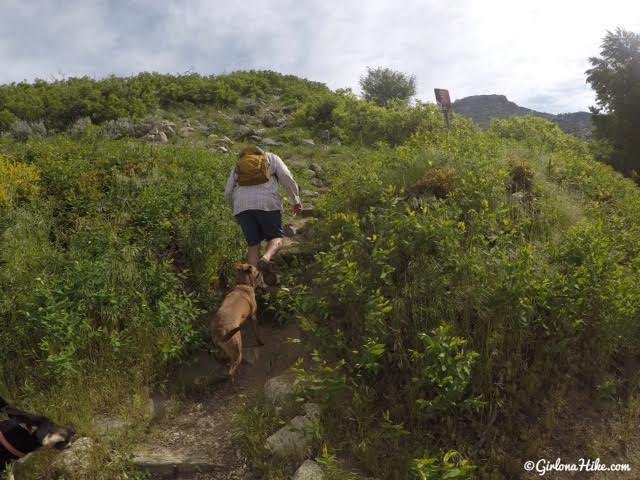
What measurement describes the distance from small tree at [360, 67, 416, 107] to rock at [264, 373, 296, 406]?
16.7 metres

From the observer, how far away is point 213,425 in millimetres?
3477

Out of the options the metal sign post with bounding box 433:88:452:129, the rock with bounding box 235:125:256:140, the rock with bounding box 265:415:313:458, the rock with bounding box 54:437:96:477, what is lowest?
the rock with bounding box 265:415:313:458

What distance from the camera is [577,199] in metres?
5.47

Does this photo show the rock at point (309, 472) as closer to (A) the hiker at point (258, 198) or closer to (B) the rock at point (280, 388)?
(B) the rock at point (280, 388)

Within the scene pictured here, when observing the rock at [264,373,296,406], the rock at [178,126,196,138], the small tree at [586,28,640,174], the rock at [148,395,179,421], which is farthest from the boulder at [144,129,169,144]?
the small tree at [586,28,640,174]

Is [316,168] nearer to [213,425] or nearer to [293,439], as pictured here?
[213,425]

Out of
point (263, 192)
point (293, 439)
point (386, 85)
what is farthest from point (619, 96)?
point (293, 439)

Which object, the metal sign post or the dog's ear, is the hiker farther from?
the metal sign post

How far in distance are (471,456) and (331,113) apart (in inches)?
469

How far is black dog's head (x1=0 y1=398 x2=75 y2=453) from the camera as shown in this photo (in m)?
2.79

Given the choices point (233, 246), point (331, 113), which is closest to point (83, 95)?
point (331, 113)

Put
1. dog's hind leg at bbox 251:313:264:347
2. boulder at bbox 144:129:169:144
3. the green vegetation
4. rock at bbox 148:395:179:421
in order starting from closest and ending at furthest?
1. the green vegetation
2. rock at bbox 148:395:179:421
3. dog's hind leg at bbox 251:313:264:347
4. boulder at bbox 144:129:169:144

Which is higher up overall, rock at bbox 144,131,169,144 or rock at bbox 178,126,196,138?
rock at bbox 178,126,196,138

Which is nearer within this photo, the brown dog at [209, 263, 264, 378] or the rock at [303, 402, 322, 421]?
the rock at [303, 402, 322, 421]
